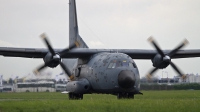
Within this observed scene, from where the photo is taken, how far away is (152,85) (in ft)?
243

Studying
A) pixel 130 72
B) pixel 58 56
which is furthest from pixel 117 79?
pixel 58 56

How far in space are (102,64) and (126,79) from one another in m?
3.28

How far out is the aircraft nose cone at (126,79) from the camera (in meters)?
28.9

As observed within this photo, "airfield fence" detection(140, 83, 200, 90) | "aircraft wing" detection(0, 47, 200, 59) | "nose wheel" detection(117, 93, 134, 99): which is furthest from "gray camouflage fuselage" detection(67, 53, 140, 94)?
"airfield fence" detection(140, 83, 200, 90)

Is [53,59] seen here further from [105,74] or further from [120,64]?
[120,64]

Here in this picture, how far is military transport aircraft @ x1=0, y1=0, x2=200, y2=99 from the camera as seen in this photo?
29.9 meters

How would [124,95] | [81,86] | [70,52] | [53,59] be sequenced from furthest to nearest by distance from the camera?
[70,52], [53,59], [81,86], [124,95]

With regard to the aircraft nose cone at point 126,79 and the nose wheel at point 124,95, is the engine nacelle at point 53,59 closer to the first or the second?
the nose wheel at point 124,95

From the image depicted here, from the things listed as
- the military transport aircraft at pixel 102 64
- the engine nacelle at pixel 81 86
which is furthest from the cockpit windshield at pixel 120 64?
the engine nacelle at pixel 81 86

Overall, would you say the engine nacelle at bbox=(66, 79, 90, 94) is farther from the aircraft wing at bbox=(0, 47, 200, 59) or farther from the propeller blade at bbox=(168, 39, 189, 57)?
the propeller blade at bbox=(168, 39, 189, 57)

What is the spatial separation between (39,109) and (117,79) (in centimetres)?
1122

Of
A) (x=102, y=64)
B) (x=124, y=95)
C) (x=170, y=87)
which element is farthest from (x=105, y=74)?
(x=170, y=87)

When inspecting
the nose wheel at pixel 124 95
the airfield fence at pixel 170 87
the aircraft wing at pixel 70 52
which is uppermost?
the aircraft wing at pixel 70 52

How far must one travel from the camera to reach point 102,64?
3158cm
